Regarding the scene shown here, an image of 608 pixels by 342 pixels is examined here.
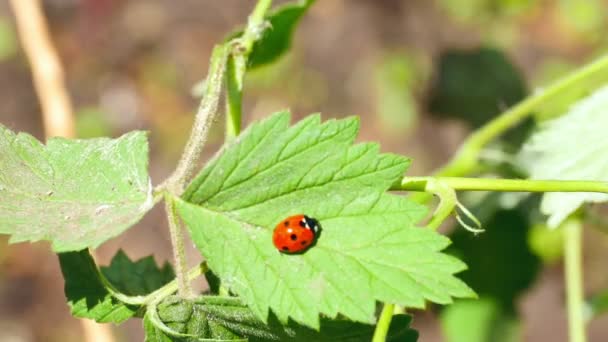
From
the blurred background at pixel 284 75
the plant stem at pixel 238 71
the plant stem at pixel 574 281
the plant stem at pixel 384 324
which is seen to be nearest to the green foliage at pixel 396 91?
the blurred background at pixel 284 75

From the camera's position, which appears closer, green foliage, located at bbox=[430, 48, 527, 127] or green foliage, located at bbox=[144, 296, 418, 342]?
green foliage, located at bbox=[144, 296, 418, 342]

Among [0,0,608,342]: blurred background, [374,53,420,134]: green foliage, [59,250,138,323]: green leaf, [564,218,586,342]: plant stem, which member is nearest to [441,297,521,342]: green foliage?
[564,218,586,342]: plant stem

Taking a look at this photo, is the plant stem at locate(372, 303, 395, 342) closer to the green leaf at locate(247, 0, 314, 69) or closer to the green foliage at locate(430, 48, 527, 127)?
the green leaf at locate(247, 0, 314, 69)

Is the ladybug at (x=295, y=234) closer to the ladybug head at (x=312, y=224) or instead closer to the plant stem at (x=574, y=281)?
the ladybug head at (x=312, y=224)

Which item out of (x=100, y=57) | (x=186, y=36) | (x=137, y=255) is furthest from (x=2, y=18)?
(x=137, y=255)

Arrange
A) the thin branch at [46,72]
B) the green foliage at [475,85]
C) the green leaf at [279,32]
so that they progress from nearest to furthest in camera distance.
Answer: the green leaf at [279,32]
the thin branch at [46,72]
the green foliage at [475,85]

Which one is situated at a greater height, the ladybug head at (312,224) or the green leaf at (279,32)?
the green leaf at (279,32)
